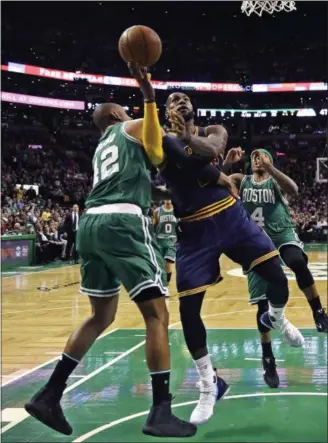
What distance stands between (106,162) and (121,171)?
111 millimetres

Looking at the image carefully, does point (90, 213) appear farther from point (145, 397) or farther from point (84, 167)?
point (84, 167)

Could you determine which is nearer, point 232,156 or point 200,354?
point 200,354

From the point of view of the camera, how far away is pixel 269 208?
5.04 m

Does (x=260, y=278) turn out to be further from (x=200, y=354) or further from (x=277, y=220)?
(x=200, y=354)

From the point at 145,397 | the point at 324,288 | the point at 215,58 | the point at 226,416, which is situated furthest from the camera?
the point at 215,58

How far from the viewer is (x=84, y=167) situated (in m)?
21.8

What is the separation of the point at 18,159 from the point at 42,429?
20.4 metres

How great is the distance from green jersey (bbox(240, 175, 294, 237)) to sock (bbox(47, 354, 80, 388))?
221 centimetres

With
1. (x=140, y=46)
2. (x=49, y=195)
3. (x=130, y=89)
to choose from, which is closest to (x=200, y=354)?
(x=140, y=46)

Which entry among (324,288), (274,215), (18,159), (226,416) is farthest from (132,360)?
(18,159)

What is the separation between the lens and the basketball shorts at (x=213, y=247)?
3.58 metres

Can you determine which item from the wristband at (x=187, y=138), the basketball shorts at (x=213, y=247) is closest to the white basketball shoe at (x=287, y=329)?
the basketball shorts at (x=213, y=247)

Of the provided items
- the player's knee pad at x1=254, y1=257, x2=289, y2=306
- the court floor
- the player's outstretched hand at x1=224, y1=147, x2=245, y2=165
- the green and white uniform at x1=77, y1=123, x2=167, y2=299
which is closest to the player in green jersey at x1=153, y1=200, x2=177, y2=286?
the court floor

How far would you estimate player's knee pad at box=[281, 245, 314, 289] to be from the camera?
16.4 feet
